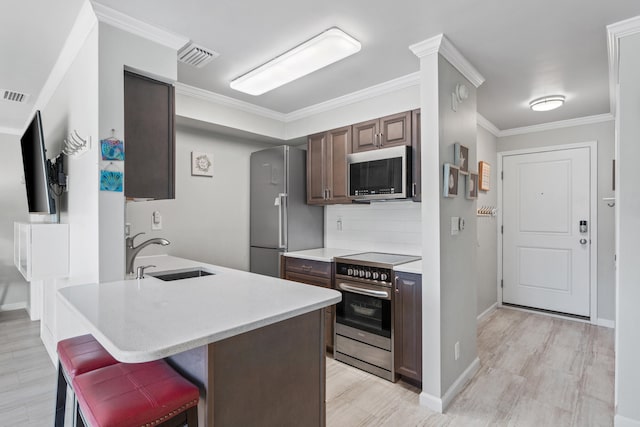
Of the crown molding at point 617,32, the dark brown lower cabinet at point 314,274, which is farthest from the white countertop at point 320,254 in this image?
the crown molding at point 617,32

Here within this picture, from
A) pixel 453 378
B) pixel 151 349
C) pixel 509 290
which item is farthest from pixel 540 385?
pixel 151 349

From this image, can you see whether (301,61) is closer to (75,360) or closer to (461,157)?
(461,157)

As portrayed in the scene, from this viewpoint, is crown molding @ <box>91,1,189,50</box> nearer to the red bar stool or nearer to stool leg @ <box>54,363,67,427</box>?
the red bar stool

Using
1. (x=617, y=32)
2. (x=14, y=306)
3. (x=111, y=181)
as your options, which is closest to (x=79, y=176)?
(x=111, y=181)

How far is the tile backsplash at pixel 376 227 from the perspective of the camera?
3.26 metres

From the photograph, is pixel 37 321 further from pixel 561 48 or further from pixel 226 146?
pixel 561 48

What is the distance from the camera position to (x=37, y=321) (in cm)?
403

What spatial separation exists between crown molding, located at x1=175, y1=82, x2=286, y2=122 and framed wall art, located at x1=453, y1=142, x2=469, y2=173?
2.12 meters

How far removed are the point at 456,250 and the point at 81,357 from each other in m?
2.36

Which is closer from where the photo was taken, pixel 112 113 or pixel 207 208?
pixel 112 113

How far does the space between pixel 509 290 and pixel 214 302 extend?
4472mm

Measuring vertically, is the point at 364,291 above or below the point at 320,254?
below

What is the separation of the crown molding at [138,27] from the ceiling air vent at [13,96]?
225 cm

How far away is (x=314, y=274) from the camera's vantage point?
10.5 feet
